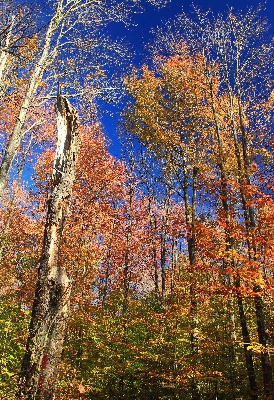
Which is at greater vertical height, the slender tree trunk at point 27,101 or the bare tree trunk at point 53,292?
the slender tree trunk at point 27,101

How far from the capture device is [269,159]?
9344 mm

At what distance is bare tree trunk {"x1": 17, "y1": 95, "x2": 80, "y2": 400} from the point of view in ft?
13.8

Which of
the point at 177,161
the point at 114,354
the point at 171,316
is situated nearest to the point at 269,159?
the point at 177,161

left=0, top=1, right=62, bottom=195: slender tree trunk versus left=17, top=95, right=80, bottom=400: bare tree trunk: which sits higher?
left=0, top=1, right=62, bottom=195: slender tree trunk

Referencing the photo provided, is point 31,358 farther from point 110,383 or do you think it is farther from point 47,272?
point 110,383

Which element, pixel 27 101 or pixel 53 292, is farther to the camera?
pixel 27 101

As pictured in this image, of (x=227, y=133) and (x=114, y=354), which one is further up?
(x=227, y=133)

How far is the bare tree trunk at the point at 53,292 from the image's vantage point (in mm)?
4203

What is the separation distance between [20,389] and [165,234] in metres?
12.1

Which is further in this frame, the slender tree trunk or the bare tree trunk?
the slender tree trunk

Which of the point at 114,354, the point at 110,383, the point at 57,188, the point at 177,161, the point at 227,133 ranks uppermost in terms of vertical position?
the point at 227,133

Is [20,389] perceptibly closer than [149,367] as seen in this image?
Yes

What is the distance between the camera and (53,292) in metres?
4.82

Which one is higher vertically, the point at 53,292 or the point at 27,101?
the point at 27,101
